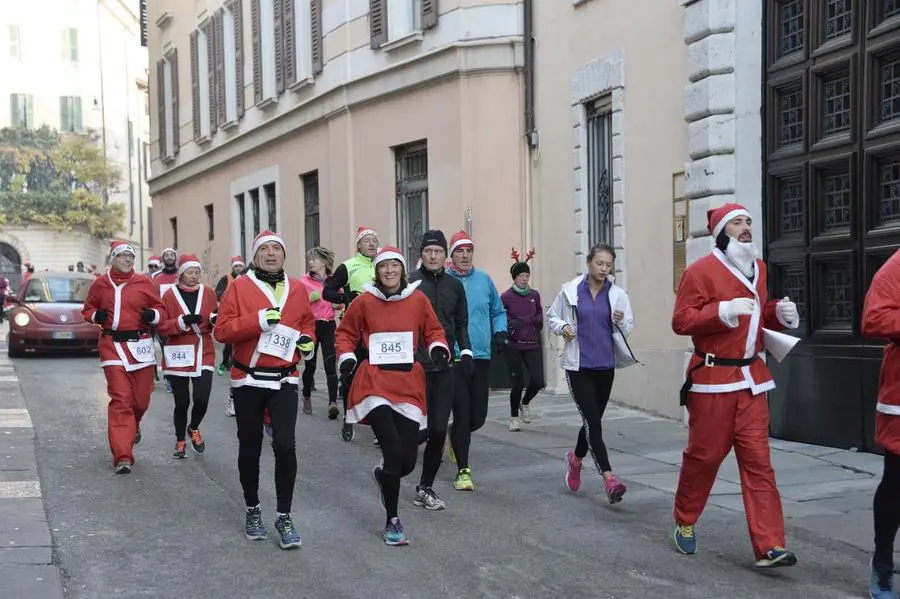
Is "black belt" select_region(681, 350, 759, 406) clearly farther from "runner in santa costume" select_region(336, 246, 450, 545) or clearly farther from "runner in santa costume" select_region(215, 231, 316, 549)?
"runner in santa costume" select_region(215, 231, 316, 549)

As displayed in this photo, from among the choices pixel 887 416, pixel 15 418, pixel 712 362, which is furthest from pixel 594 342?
pixel 15 418

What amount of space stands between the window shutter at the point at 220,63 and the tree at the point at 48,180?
37.3 meters

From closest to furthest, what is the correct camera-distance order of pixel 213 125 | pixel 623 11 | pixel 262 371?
pixel 262 371 < pixel 623 11 < pixel 213 125

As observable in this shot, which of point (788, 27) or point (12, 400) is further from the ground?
point (788, 27)

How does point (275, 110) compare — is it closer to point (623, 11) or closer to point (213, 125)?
point (213, 125)

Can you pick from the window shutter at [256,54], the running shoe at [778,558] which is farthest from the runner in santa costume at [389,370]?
the window shutter at [256,54]

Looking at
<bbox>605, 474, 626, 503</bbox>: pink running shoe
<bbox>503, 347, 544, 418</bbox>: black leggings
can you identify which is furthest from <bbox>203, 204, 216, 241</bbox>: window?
<bbox>605, 474, 626, 503</bbox>: pink running shoe

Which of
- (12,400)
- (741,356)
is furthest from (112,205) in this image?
(741,356)

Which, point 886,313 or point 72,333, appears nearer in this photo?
point 886,313

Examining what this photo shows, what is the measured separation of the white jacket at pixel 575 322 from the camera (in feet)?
28.8

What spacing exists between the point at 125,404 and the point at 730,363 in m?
5.42

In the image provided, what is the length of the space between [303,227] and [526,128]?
24.3ft

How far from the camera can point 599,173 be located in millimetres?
A: 15258

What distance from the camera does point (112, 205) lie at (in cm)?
6556
